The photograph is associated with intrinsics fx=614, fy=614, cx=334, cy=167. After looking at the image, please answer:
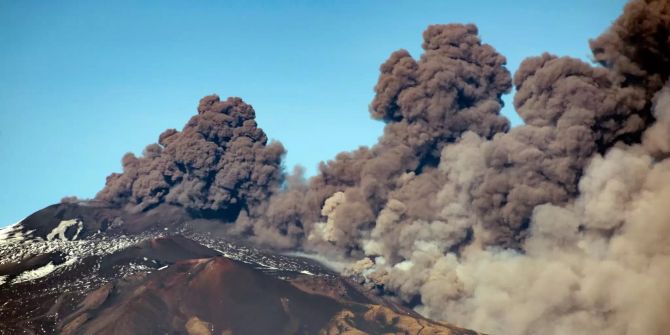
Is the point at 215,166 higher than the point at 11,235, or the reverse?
the point at 215,166

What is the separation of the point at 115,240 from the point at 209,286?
76.1ft

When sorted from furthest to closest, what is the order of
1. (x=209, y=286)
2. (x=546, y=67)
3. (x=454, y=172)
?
1. (x=454, y=172)
2. (x=546, y=67)
3. (x=209, y=286)

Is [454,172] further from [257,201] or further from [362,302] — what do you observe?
[257,201]

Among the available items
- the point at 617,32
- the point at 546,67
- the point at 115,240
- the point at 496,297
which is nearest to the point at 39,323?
the point at 115,240

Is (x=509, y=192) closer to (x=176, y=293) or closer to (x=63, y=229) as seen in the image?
(x=176, y=293)

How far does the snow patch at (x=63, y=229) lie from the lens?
A: 68000 millimetres

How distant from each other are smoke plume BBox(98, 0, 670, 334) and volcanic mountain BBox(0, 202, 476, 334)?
4066 mm

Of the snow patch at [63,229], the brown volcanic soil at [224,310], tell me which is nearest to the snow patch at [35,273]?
the brown volcanic soil at [224,310]

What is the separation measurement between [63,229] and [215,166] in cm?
1866

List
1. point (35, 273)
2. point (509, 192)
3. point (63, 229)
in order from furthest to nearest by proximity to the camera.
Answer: point (63, 229) → point (35, 273) → point (509, 192)

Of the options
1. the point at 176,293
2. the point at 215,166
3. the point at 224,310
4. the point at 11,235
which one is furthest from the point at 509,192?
the point at 11,235

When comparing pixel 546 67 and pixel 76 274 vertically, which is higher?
pixel 546 67

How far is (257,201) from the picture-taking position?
238 ft

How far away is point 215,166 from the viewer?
7356cm
